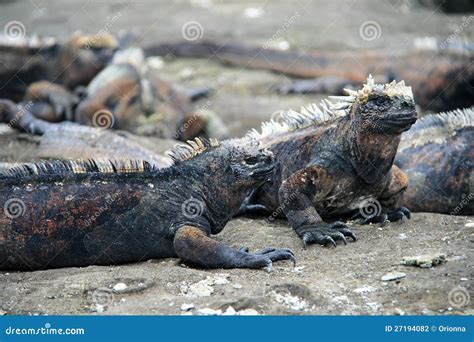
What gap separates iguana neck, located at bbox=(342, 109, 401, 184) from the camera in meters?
5.79

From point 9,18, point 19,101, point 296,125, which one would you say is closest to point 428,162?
point 296,125

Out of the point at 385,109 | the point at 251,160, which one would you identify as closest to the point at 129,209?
the point at 251,160

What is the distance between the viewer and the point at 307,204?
5.85 m

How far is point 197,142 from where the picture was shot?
18.2 ft

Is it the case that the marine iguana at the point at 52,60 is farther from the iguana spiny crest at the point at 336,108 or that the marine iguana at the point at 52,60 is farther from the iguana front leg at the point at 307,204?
the iguana front leg at the point at 307,204

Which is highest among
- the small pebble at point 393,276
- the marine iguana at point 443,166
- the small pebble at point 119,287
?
the marine iguana at point 443,166

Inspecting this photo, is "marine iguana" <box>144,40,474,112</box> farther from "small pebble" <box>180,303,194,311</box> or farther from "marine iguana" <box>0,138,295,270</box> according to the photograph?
"small pebble" <box>180,303,194,311</box>

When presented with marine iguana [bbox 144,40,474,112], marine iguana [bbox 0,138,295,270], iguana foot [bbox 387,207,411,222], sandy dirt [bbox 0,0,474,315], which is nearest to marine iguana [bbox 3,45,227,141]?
sandy dirt [bbox 0,0,474,315]

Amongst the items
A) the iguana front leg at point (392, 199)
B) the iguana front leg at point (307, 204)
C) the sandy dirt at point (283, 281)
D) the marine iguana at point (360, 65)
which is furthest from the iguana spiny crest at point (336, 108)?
the marine iguana at point (360, 65)

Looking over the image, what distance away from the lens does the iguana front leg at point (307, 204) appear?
5615mm

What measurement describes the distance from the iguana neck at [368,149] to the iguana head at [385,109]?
0.16ft

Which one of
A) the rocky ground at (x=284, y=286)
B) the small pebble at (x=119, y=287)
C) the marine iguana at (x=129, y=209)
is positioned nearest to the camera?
the rocky ground at (x=284, y=286)

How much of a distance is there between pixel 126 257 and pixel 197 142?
0.94 metres

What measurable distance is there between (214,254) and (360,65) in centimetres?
696
